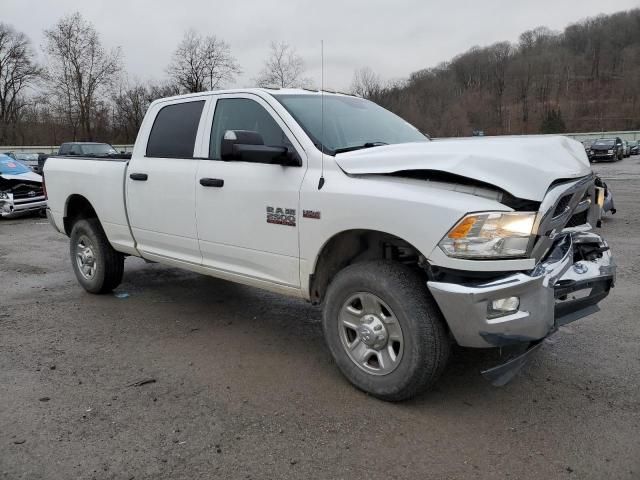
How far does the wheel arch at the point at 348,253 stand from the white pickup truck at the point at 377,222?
0.04 feet

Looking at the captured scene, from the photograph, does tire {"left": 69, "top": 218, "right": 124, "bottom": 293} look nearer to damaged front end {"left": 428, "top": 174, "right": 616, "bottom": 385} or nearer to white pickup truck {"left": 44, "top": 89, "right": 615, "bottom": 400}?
white pickup truck {"left": 44, "top": 89, "right": 615, "bottom": 400}

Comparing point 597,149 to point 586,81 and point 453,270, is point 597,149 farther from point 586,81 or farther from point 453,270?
point 586,81

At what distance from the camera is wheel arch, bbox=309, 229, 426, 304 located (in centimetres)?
356

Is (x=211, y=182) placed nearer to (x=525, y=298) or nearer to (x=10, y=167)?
(x=525, y=298)

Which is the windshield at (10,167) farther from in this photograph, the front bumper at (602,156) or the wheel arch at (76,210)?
the front bumper at (602,156)

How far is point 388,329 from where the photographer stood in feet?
11.1

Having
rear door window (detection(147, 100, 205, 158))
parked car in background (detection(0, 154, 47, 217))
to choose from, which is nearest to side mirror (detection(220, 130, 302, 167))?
rear door window (detection(147, 100, 205, 158))

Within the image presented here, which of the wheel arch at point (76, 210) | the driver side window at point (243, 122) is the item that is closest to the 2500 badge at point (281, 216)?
the driver side window at point (243, 122)

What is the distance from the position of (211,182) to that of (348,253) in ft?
4.25

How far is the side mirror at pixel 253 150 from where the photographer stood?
143 inches

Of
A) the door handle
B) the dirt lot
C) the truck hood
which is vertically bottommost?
the dirt lot

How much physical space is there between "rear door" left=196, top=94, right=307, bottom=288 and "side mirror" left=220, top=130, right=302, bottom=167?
7cm

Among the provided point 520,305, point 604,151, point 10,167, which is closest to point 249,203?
point 520,305

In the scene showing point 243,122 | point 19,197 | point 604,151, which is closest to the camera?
point 243,122
